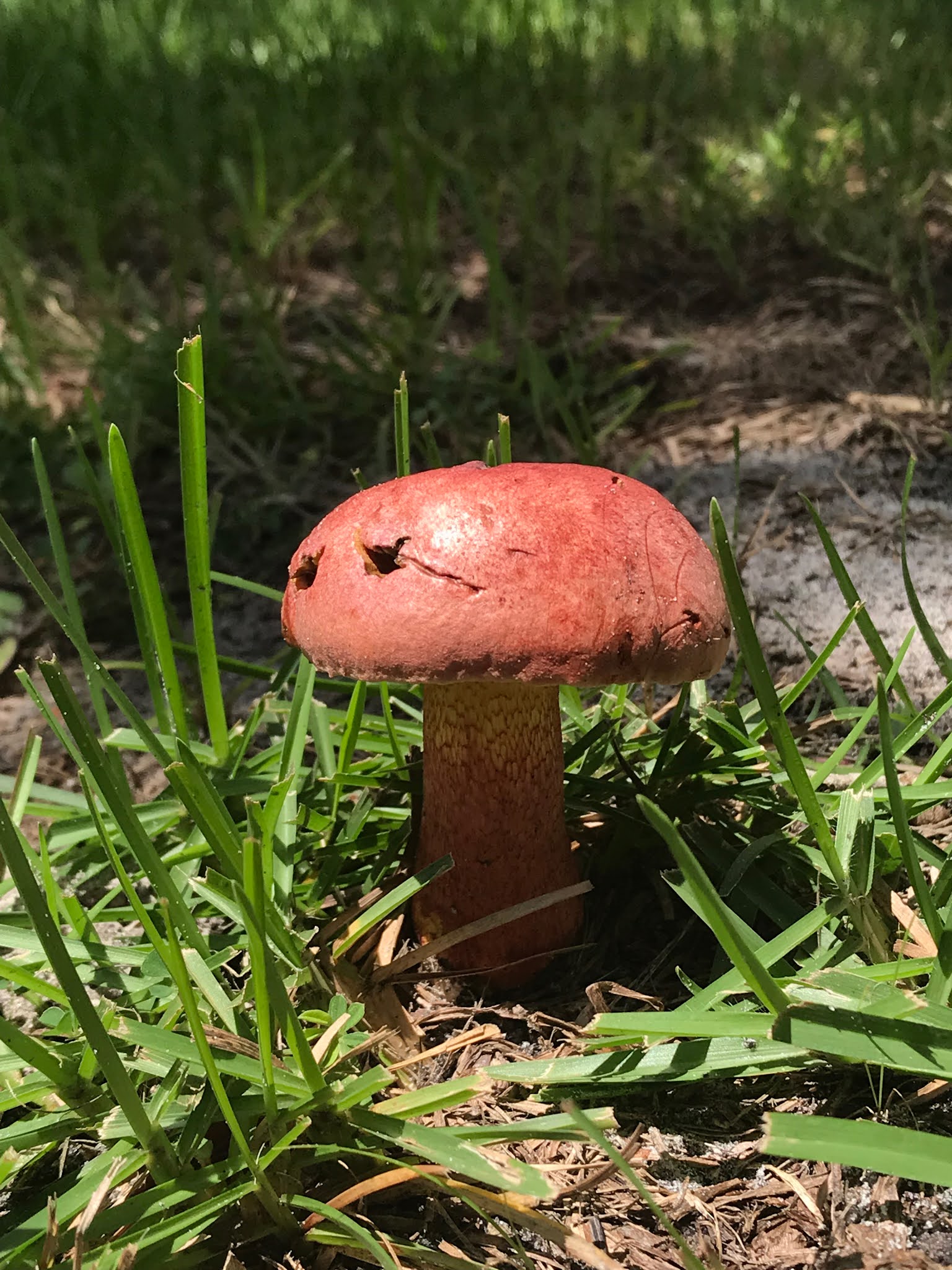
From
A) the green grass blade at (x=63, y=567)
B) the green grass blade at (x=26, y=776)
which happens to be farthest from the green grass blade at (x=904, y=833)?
the green grass blade at (x=26, y=776)

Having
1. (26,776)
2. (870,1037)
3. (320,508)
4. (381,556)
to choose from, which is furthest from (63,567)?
(870,1037)

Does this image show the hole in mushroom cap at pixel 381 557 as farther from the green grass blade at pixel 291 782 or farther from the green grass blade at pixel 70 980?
the green grass blade at pixel 70 980

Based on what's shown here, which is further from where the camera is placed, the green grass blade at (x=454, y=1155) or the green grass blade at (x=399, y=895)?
the green grass blade at (x=399, y=895)

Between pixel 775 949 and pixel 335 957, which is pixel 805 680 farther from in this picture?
pixel 335 957

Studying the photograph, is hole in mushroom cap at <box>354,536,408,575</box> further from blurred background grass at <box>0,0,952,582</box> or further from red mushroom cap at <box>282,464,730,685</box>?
blurred background grass at <box>0,0,952,582</box>

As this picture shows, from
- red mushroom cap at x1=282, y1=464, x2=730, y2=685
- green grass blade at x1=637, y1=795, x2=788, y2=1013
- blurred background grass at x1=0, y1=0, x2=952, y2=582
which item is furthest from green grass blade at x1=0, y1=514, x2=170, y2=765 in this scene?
blurred background grass at x1=0, y1=0, x2=952, y2=582

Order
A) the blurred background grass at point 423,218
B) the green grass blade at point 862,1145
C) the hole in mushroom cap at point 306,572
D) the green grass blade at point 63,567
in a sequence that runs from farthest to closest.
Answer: the blurred background grass at point 423,218 → the green grass blade at point 63,567 → the hole in mushroom cap at point 306,572 → the green grass blade at point 862,1145

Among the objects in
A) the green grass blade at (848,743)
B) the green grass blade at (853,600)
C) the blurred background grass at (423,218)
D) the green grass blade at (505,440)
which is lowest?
the green grass blade at (848,743)
